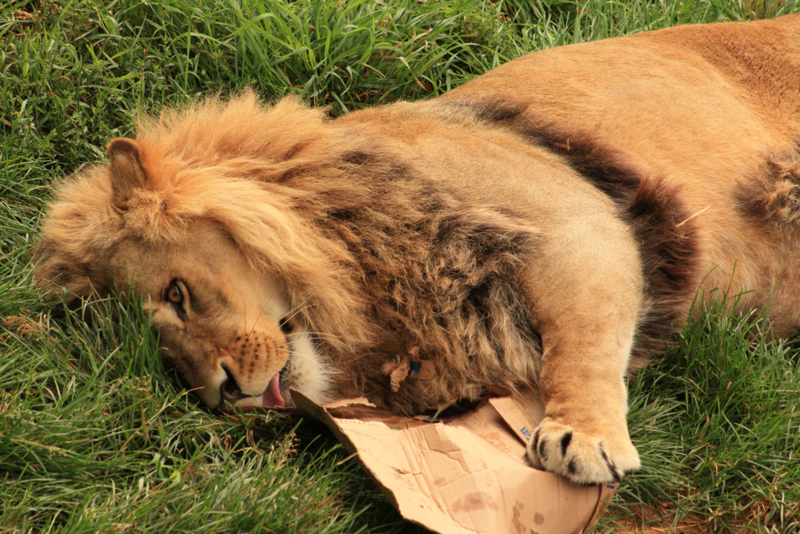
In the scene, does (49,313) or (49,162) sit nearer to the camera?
(49,313)

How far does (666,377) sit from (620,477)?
98cm

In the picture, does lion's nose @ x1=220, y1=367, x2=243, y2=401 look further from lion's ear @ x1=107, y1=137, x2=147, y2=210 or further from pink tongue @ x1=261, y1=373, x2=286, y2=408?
lion's ear @ x1=107, y1=137, x2=147, y2=210

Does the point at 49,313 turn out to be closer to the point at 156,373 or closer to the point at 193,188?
the point at 156,373

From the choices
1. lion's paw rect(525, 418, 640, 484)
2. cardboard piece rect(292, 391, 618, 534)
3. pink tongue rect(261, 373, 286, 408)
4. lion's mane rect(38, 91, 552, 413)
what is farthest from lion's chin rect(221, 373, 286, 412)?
lion's paw rect(525, 418, 640, 484)

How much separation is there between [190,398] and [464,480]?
43.1 inches

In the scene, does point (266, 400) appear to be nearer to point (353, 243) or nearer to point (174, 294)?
point (174, 294)

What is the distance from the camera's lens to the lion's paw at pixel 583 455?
2.42 metres

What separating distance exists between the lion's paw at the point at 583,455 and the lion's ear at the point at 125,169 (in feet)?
5.60

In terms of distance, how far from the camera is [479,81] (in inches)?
154

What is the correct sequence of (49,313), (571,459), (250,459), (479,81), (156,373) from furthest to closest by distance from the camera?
(479,81) → (49,313) → (156,373) → (250,459) → (571,459)

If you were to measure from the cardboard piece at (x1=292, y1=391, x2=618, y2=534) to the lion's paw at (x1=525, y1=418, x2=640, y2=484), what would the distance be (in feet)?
0.13

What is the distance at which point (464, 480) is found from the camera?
8.00 feet

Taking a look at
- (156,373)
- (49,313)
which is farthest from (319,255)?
(49,313)

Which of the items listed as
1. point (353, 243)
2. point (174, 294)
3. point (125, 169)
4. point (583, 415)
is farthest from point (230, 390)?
point (583, 415)
